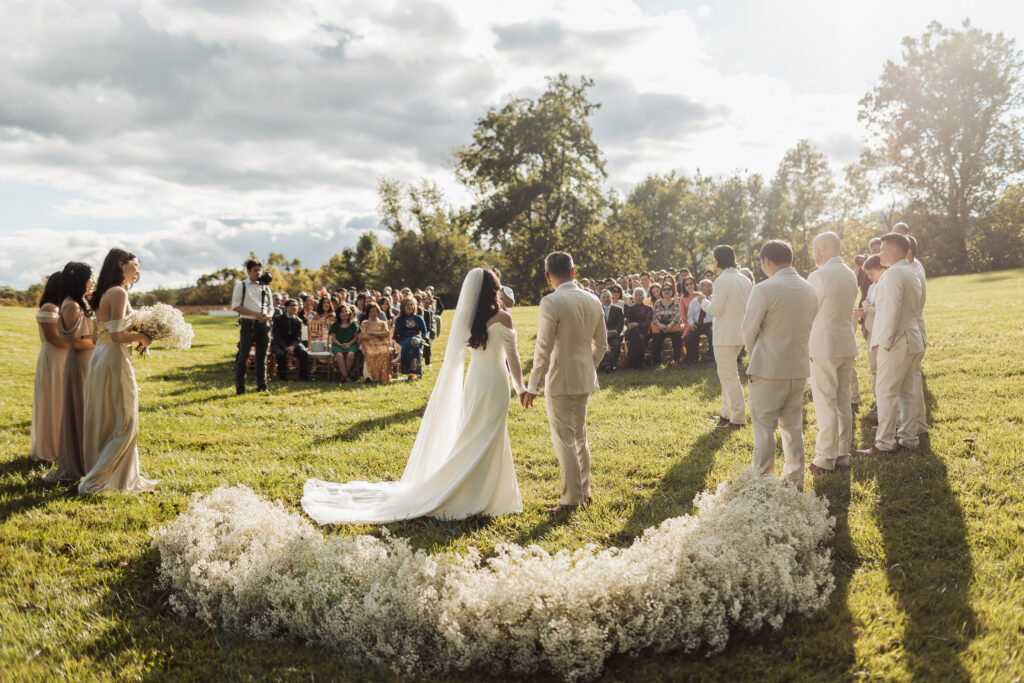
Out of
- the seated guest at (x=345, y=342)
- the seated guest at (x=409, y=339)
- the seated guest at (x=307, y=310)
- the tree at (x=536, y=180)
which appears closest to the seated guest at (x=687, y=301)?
the seated guest at (x=409, y=339)

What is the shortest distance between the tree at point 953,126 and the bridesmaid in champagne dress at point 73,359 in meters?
47.0

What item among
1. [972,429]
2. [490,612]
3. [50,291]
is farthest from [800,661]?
[50,291]

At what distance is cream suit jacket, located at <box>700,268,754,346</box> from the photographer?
870cm

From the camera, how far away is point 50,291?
693 cm

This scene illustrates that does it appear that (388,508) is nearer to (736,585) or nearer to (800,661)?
(736,585)

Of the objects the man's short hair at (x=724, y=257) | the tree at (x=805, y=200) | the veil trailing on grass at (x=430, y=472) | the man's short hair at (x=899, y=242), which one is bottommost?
the veil trailing on grass at (x=430, y=472)

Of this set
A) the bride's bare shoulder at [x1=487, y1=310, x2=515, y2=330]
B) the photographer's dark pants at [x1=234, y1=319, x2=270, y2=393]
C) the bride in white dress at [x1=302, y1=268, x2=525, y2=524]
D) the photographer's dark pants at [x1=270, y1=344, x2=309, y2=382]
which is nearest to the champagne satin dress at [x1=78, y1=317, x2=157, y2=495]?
the bride in white dress at [x1=302, y1=268, x2=525, y2=524]

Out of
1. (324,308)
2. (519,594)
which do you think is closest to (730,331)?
(519,594)

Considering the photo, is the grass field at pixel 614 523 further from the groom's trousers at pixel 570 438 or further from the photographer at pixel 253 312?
the photographer at pixel 253 312

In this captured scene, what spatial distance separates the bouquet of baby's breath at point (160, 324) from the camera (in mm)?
6379

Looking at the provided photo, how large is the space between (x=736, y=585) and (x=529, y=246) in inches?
1505

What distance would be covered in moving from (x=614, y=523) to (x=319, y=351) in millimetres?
11734

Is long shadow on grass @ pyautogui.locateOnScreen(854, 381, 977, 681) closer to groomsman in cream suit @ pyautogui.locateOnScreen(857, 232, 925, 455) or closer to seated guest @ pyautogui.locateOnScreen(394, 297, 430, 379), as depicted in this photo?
groomsman in cream suit @ pyautogui.locateOnScreen(857, 232, 925, 455)

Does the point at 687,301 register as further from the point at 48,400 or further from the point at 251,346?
the point at 48,400
